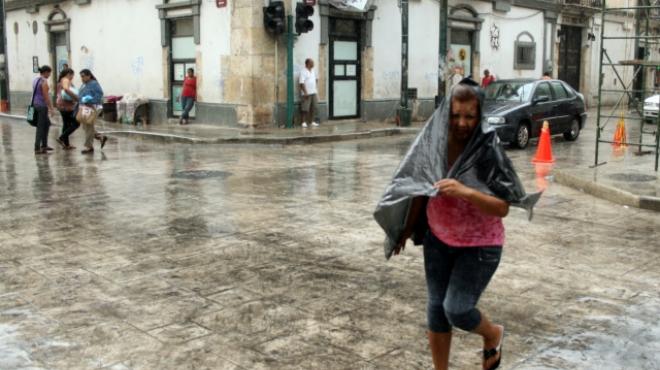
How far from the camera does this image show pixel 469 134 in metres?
3.44

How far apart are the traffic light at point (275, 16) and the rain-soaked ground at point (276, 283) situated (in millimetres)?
8983

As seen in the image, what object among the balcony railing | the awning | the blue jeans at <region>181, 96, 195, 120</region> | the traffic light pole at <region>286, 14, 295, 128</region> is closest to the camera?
the traffic light pole at <region>286, 14, 295, 128</region>

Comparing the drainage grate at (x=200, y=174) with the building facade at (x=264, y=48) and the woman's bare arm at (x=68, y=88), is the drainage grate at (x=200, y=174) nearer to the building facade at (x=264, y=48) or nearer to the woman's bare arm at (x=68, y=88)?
the woman's bare arm at (x=68, y=88)

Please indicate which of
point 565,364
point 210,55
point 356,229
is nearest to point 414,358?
point 565,364

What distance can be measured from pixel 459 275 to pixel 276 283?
8.20 feet

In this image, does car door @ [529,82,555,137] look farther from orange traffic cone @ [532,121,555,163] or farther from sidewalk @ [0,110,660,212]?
orange traffic cone @ [532,121,555,163]

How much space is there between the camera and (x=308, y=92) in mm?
19469

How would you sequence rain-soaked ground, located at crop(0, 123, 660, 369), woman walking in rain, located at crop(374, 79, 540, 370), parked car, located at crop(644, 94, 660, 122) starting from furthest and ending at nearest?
1. parked car, located at crop(644, 94, 660, 122)
2. rain-soaked ground, located at crop(0, 123, 660, 369)
3. woman walking in rain, located at crop(374, 79, 540, 370)

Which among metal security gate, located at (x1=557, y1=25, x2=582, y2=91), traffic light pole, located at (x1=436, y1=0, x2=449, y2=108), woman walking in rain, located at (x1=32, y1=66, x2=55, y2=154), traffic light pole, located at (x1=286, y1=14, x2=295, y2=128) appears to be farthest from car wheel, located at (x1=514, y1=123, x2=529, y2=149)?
metal security gate, located at (x1=557, y1=25, x2=582, y2=91)

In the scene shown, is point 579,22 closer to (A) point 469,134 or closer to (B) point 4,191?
(B) point 4,191

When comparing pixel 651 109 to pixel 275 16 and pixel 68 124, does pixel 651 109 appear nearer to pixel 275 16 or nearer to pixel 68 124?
pixel 275 16

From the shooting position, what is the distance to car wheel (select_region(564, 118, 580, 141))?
17469mm

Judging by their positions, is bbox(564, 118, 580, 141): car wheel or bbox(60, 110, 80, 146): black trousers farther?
bbox(564, 118, 580, 141): car wheel

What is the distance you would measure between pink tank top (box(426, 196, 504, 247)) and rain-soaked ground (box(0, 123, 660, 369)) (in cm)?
103
